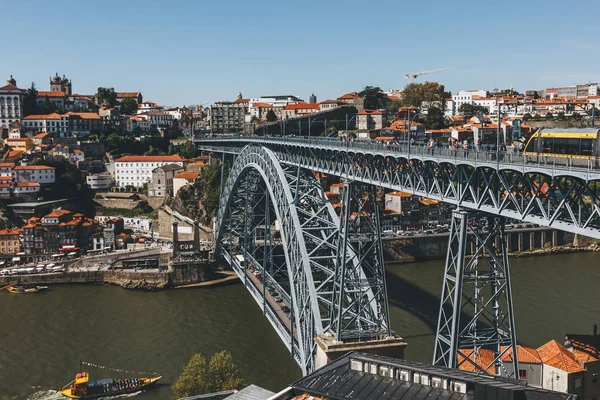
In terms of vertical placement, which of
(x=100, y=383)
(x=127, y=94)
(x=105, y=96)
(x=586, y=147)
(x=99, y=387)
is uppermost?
(x=127, y=94)

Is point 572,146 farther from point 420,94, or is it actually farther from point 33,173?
point 420,94

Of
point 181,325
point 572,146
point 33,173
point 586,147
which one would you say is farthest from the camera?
point 33,173

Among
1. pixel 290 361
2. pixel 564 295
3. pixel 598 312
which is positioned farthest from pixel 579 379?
pixel 564 295

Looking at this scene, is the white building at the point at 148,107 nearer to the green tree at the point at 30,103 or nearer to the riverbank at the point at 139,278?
the green tree at the point at 30,103

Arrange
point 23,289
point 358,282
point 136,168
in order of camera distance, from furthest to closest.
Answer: point 136,168, point 23,289, point 358,282

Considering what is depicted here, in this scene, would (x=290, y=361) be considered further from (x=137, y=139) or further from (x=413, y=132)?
(x=137, y=139)

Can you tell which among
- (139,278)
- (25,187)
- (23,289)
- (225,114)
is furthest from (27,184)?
(225,114)

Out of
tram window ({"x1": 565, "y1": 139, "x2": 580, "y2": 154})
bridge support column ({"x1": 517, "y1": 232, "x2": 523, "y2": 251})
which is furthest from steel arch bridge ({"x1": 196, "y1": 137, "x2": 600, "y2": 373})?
bridge support column ({"x1": 517, "y1": 232, "x2": 523, "y2": 251})
